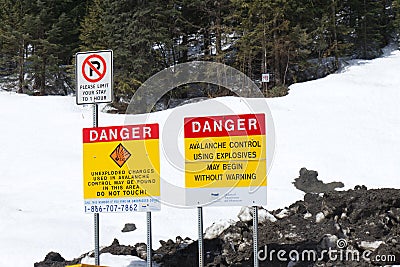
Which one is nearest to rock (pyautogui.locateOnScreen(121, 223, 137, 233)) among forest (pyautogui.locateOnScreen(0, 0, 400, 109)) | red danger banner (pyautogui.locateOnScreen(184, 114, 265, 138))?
red danger banner (pyautogui.locateOnScreen(184, 114, 265, 138))

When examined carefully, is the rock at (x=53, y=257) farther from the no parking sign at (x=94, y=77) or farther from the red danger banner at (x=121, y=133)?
the no parking sign at (x=94, y=77)

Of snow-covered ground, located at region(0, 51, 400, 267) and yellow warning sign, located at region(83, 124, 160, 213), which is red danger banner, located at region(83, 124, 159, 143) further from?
snow-covered ground, located at region(0, 51, 400, 267)

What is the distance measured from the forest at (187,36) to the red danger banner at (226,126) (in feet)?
55.7

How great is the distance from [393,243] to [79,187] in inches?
294

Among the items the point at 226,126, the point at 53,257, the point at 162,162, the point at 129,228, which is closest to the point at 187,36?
the point at 162,162

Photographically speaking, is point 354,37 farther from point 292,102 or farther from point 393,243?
point 393,243

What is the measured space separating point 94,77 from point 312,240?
3.73 m

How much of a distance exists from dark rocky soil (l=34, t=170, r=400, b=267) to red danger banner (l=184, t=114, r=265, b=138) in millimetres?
2100

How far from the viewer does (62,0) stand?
35188mm

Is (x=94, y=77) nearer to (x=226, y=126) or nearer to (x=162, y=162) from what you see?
(x=226, y=126)

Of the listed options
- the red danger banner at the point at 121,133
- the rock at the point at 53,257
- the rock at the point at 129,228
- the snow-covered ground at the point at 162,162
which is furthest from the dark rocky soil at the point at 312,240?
the red danger banner at the point at 121,133

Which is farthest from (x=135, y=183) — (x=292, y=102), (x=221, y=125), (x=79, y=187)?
(x=292, y=102)

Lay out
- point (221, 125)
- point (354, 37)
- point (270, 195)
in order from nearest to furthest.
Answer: point (221, 125), point (270, 195), point (354, 37)

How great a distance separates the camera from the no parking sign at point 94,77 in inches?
267
